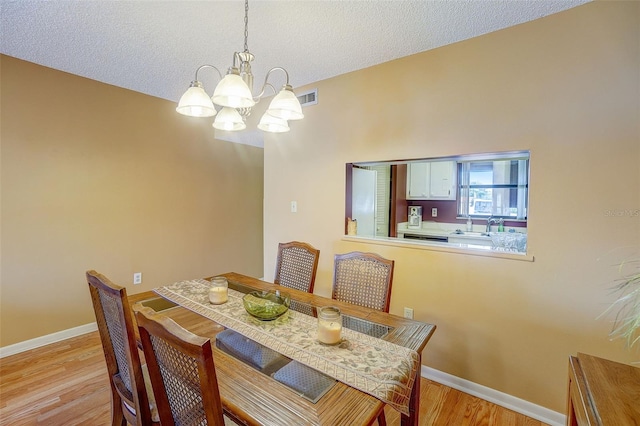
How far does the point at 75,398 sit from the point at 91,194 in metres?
1.76

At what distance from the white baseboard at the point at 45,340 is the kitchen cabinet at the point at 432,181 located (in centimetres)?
398

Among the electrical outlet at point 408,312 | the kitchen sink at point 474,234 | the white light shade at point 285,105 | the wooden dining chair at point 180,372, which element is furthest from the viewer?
the kitchen sink at point 474,234

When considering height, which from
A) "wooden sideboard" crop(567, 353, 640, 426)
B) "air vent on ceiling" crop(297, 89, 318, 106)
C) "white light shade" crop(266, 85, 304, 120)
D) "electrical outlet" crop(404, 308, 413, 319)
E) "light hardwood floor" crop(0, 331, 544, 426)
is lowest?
"light hardwood floor" crop(0, 331, 544, 426)

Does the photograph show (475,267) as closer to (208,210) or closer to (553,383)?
(553,383)

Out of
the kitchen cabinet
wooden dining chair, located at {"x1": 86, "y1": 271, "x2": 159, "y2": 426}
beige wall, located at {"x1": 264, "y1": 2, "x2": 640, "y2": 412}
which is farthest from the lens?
the kitchen cabinet

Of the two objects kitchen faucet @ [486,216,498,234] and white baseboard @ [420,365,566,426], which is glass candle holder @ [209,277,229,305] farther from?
kitchen faucet @ [486,216,498,234]

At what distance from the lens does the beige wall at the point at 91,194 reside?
2.41 meters

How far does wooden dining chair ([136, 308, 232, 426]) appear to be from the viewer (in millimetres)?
735

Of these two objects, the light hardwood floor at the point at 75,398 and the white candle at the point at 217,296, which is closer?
the white candle at the point at 217,296

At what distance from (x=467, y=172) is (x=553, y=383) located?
8.46 feet

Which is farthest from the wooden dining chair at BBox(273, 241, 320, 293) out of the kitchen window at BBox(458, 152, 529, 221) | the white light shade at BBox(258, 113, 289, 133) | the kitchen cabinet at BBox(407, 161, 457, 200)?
the kitchen window at BBox(458, 152, 529, 221)

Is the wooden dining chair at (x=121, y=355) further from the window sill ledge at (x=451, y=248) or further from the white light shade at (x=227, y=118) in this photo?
the window sill ledge at (x=451, y=248)

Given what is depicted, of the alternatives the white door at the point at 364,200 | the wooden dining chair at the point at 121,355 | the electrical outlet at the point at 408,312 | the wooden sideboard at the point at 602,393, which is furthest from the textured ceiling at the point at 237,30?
the electrical outlet at the point at 408,312

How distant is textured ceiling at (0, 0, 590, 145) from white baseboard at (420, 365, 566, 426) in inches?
94.1
